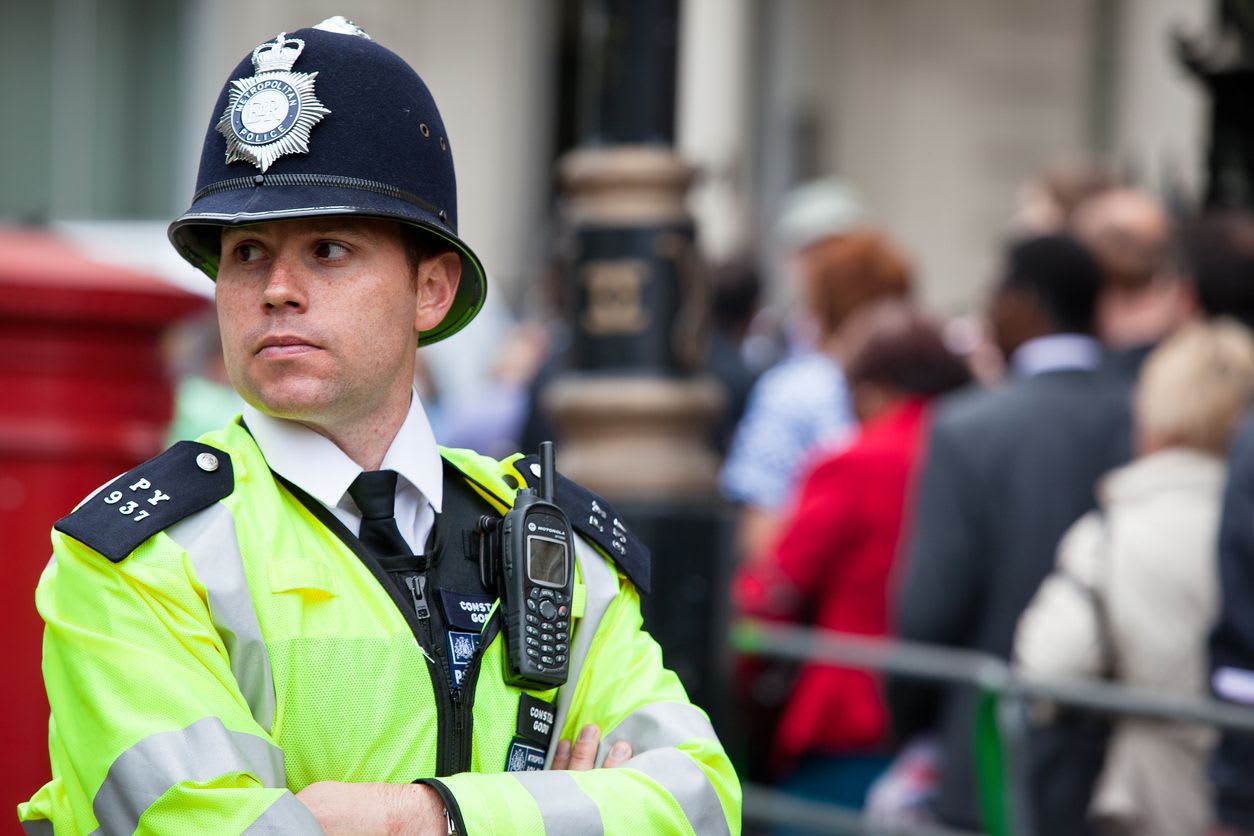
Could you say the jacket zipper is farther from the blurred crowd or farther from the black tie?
the blurred crowd

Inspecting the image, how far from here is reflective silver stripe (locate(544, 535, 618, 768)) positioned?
257 cm

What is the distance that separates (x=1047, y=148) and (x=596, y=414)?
12.7 m

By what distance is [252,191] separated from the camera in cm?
241

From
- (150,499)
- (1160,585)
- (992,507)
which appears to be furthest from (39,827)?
(992,507)

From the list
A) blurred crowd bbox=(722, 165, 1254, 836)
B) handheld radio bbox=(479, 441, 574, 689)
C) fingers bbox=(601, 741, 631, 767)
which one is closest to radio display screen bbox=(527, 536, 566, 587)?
handheld radio bbox=(479, 441, 574, 689)

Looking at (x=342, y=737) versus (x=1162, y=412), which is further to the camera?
(x=1162, y=412)

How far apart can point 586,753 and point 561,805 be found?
19cm

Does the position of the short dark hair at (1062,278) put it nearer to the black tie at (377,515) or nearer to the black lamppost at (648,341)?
the black lamppost at (648,341)


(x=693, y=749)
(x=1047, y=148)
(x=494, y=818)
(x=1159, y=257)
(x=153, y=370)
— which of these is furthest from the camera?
(x=1047, y=148)

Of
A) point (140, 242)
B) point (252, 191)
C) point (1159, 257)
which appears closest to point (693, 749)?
point (252, 191)

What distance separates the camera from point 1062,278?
570 cm

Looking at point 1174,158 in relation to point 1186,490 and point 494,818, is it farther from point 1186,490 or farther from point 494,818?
point 494,818

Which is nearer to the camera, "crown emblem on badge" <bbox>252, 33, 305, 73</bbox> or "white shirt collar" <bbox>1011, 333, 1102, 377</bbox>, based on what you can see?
"crown emblem on badge" <bbox>252, 33, 305, 73</bbox>

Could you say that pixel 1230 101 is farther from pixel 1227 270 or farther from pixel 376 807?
pixel 376 807
